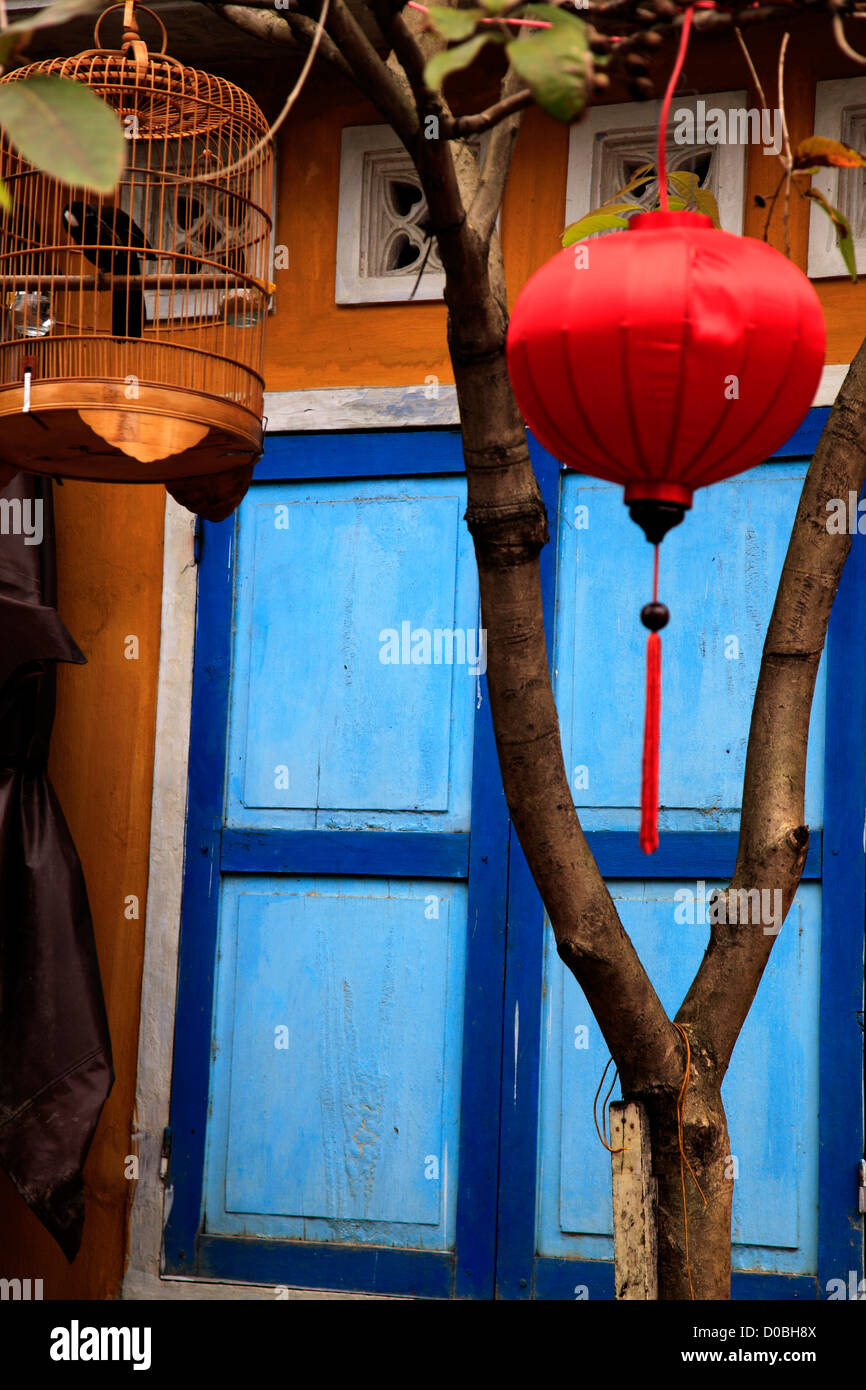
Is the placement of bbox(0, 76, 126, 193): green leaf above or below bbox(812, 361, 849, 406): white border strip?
below

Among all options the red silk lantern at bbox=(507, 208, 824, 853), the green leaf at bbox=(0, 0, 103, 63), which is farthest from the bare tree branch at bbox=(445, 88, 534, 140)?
the green leaf at bbox=(0, 0, 103, 63)

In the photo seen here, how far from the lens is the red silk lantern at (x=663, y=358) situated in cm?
203

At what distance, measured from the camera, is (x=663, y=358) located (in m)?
2.03

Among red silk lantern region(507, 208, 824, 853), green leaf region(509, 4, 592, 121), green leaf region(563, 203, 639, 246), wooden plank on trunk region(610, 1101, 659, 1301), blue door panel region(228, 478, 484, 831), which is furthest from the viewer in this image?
blue door panel region(228, 478, 484, 831)

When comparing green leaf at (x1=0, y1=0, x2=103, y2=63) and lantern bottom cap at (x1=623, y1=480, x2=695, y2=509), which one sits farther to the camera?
lantern bottom cap at (x1=623, y1=480, x2=695, y2=509)

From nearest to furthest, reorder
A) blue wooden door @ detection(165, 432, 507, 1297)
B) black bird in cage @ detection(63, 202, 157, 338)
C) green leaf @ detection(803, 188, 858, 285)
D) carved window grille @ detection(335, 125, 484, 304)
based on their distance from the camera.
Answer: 1. green leaf @ detection(803, 188, 858, 285)
2. black bird in cage @ detection(63, 202, 157, 338)
3. blue wooden door @ detection(165, 432, 507, 1297)
4. carved window grille @ detection(335, 125, 484, 304)

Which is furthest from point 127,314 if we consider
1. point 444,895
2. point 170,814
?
point 444,895

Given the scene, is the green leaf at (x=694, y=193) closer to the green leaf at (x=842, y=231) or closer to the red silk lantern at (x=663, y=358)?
the green leaf at (x=842, y=231)

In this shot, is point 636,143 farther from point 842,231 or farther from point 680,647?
point 842,231

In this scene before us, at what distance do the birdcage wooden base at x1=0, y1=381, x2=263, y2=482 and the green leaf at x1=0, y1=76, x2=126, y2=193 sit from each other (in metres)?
1.64

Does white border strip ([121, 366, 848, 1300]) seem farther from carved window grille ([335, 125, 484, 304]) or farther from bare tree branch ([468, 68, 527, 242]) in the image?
bare tree branch ([468, 68, 527, 242])

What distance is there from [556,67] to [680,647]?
2905 mm

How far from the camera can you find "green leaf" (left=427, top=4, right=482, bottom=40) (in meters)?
1.46

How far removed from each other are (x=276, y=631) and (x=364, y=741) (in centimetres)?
46
